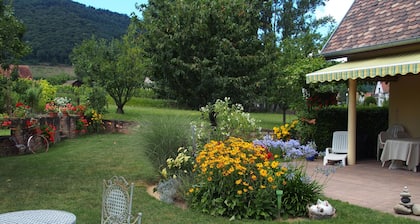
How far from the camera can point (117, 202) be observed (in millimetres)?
3998

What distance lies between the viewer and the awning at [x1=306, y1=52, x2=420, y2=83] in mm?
8414

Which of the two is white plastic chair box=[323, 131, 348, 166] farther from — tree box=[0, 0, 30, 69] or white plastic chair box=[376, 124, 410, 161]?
tree box=[0, 0, 30, 69]

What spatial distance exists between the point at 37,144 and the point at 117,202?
33.9ft

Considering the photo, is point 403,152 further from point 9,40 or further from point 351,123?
point 9,40

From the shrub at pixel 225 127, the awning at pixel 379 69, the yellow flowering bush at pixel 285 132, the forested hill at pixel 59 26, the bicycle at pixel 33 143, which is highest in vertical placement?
the forested hill at pixel 59 26

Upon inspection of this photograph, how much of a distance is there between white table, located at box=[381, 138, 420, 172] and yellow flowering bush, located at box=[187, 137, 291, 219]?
501 centimetres

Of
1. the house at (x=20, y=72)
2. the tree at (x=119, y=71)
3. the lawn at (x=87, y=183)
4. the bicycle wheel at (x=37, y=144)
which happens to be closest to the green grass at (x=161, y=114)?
the lawn at (x=87, y=183)

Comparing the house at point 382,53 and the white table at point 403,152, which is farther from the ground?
the house at point 382,53

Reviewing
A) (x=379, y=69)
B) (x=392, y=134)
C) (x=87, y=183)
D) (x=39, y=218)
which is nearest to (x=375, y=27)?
(x=379, y=69)

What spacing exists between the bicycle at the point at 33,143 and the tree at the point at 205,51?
17.0ft

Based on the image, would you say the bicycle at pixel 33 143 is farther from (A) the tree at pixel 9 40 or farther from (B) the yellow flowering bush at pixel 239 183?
(B) the yellow flowering bush at pixel 239 183

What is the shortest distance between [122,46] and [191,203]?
21.1 meters

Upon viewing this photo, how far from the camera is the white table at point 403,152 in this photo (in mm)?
10055

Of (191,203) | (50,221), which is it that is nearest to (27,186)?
(191,203)
